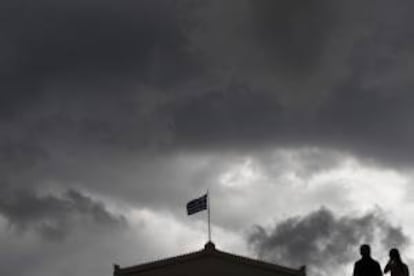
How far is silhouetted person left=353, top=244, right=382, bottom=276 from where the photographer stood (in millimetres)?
19031

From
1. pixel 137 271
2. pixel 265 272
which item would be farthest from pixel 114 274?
pixel 265 272

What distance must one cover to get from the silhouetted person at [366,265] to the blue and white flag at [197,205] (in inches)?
1483

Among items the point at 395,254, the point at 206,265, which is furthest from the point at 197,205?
the point at 395,254

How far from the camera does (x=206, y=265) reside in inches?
2147

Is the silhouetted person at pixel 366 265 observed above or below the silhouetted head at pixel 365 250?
below

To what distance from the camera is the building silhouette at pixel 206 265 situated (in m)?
54.3

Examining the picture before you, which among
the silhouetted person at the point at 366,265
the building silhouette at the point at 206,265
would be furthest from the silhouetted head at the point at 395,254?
the building silhouette at the point at 206,265

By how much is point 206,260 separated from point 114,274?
21.4ft

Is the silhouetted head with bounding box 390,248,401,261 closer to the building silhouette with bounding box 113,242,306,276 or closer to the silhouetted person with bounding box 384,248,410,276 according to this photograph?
the silhouetted person with bounding box 384,248,410,276

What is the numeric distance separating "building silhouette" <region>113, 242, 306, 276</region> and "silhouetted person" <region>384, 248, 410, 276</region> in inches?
1368

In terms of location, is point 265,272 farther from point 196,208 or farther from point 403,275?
point 403,275

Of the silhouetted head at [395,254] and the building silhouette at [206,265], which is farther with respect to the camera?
the building silhouette at [206,265]

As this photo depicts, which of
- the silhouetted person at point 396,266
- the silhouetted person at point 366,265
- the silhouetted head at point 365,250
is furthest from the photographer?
the silhouetted person at point 396,266

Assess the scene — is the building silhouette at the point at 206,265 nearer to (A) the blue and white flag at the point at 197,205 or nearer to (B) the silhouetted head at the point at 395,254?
(A) the blue and white flag at the point at 197,205
